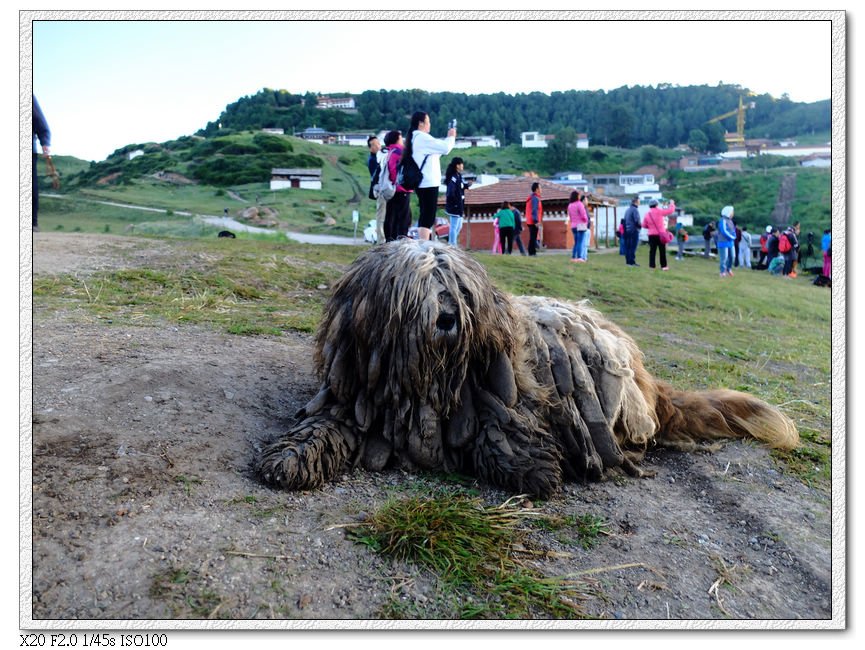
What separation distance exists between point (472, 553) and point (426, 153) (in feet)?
19.9

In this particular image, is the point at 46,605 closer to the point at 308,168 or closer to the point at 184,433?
the point at 184,433

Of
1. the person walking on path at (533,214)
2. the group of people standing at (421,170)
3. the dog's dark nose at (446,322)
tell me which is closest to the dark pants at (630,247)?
the person walking on path at (533,214)

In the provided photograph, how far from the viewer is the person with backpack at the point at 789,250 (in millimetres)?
25516

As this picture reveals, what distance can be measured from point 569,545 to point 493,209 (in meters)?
31.9

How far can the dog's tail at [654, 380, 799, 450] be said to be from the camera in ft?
20.1

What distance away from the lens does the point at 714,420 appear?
6254mm

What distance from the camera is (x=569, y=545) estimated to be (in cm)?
440

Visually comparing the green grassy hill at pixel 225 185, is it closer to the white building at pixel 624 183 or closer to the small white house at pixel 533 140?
the small white house at pixel 533 140

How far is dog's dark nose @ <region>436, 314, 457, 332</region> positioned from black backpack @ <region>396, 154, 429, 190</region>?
4750 millimetres

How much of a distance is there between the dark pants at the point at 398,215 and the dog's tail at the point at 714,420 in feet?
14.0

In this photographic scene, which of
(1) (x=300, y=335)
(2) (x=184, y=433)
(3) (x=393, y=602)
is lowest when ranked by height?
(3) (x=393, y=602)

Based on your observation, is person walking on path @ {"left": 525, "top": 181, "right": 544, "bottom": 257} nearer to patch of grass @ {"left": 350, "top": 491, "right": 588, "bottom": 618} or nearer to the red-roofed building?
the red-roofed building

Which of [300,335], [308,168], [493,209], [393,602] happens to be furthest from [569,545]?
[493,209]

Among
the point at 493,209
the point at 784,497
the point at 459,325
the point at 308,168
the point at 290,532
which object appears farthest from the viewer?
the point at 493,209
